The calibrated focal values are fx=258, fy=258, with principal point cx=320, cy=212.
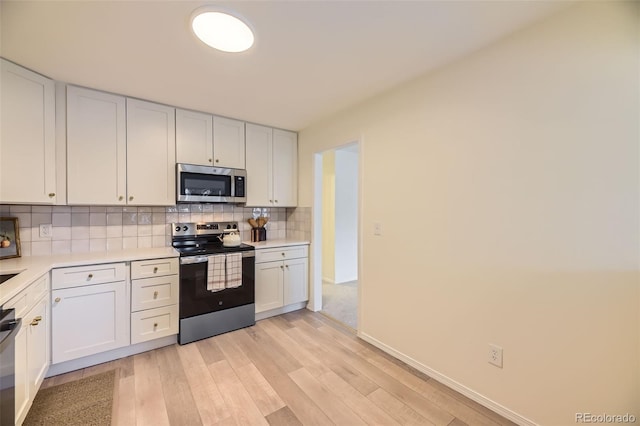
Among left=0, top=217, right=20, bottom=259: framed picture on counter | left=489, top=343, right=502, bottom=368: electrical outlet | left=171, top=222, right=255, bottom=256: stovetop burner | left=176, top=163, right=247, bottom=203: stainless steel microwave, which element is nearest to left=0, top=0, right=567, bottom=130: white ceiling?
left=176, top=163, right=247, bottom=203: stainless steel microwave

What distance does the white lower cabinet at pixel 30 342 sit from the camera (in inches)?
54.1

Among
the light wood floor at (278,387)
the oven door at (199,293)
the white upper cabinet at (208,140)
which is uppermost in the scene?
the white upper cabinet at (208,140)

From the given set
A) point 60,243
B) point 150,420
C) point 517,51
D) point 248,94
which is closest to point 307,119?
point 248,94

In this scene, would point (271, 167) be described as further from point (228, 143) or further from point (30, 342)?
point (30, 342)

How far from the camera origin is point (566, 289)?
139 centimetres

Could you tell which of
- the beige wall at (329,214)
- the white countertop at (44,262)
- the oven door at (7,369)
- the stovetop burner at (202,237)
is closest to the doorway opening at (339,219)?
the beige wall at (329,214)

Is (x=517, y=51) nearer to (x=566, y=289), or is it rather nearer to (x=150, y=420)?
(x=566, y=289)

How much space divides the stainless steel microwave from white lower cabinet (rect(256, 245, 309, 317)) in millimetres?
727

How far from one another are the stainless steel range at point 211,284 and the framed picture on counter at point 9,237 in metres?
1.14

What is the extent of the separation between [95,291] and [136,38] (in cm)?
189

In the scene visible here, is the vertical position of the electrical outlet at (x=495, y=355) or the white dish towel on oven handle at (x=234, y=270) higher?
the white dish towel on oven handle at (x=234, y=270)

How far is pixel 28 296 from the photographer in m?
1.54

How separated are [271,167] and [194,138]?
0.95m

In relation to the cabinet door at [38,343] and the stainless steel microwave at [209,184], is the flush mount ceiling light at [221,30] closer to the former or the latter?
the stainless steel microwave at [209,184]
